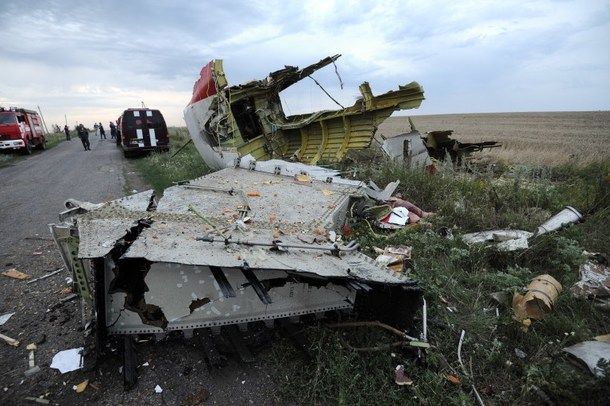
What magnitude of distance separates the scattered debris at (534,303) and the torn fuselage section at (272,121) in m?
4.28

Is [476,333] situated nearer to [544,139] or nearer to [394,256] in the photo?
[394,256]

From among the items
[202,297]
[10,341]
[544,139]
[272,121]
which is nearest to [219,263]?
[202,297]

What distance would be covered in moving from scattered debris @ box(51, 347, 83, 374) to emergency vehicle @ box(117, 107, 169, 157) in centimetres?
1310

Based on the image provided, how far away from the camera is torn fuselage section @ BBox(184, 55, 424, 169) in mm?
7359

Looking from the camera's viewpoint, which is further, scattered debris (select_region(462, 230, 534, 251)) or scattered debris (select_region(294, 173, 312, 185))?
scattered debris (select_region(294, 173, 312, 185))

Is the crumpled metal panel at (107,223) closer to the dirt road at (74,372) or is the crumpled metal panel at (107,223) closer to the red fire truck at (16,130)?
the dirt road at (74,372)

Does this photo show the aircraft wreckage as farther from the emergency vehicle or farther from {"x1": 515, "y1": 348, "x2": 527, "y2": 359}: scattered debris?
the emergency vehicle

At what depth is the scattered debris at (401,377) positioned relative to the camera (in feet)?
8.06

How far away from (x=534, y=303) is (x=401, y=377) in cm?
155

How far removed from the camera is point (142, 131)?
47.5ft

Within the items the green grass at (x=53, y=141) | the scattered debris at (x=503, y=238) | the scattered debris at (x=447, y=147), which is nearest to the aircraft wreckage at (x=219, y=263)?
the scattered debris at (x=503, y=238)

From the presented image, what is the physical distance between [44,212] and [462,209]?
7.54m

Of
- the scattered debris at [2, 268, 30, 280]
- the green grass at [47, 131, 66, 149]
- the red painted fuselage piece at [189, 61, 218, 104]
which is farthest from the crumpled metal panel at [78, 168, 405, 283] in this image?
the green grass at [47, 131, 66, 149]

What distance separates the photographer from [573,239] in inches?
175
